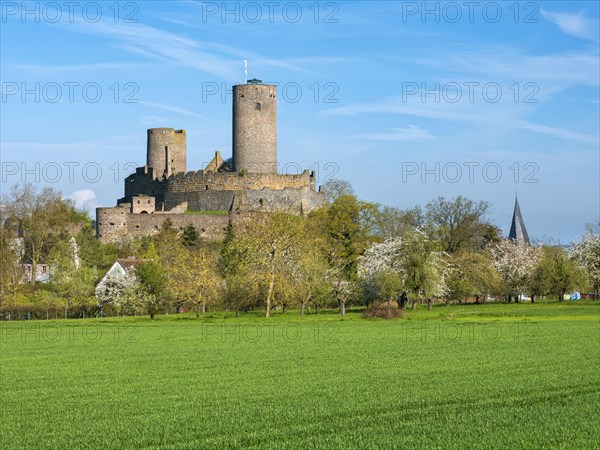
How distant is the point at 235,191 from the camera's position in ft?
295

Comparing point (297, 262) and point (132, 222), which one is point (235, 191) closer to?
point (132, 222)

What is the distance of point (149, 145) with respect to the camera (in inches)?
3851

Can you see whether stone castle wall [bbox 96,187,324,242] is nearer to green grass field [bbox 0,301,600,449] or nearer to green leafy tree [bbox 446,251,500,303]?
green leafy tree [bbox 446,251,500,303]

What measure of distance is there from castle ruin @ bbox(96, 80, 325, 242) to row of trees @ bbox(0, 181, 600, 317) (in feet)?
7.61

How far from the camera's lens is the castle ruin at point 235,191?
285ft

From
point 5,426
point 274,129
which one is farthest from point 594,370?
point 274,129

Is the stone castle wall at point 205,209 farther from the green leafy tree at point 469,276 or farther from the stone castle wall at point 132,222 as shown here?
the green leafy tree at point 469,276

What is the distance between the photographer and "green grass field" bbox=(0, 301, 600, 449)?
13.8 m

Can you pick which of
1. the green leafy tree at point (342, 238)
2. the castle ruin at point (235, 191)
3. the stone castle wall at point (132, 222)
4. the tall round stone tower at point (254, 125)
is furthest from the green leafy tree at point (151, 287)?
the tall round stone tower at point (254, 125)

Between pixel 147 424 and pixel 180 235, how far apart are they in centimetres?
6901

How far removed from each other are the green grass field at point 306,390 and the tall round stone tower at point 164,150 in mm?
62314

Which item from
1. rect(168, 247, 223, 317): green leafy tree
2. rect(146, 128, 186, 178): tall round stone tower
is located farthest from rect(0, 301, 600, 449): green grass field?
rect(146, 128, 186, 178): tall round stone tower

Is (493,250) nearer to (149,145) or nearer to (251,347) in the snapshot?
(149,145)

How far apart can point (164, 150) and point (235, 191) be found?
1120cm
